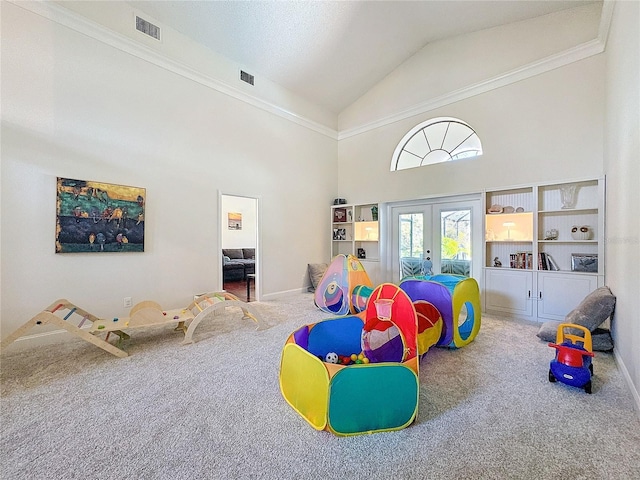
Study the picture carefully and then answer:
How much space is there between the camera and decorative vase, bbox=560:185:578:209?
389cm

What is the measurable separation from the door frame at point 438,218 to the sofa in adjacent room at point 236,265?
3706 millimetres

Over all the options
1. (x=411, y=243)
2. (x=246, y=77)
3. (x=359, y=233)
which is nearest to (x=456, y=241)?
(x=411, y=243)

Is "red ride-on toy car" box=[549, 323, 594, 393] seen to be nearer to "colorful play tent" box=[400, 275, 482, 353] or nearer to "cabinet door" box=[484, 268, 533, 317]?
"colorful play tent" box=[400, 275, 482, 353]

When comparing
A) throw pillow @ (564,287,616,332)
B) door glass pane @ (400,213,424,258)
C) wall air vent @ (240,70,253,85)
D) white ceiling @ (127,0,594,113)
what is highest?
white ceiling @ (127,0,594,113)

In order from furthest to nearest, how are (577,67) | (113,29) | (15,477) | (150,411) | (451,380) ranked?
1. (577,67)
2. (113,29)
3. (451,380)
4. (150,411)
5. (15,477)

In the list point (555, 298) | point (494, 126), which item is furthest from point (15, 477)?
point (494, 126)

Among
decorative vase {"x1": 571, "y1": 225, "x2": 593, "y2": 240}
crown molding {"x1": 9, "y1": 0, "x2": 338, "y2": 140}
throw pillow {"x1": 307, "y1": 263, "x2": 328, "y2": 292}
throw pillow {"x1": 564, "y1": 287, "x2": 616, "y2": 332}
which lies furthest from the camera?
throw pillow {"x1": 307, "y1": 263, "x2": 328, "y2": 292}

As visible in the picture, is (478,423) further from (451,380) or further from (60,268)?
(60,268)

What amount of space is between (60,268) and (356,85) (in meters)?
5.99

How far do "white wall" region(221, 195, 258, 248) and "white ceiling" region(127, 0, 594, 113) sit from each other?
4533mm

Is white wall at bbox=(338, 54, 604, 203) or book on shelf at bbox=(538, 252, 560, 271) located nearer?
white wall at bbox=(338, 54, 604, 203)

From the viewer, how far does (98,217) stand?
3.56 m

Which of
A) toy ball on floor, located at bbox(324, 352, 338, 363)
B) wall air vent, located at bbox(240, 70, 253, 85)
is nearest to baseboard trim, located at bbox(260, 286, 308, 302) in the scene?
toy ball on floor, located at bbox(324, 352, 338, 363)

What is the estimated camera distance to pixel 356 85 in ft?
19.7
